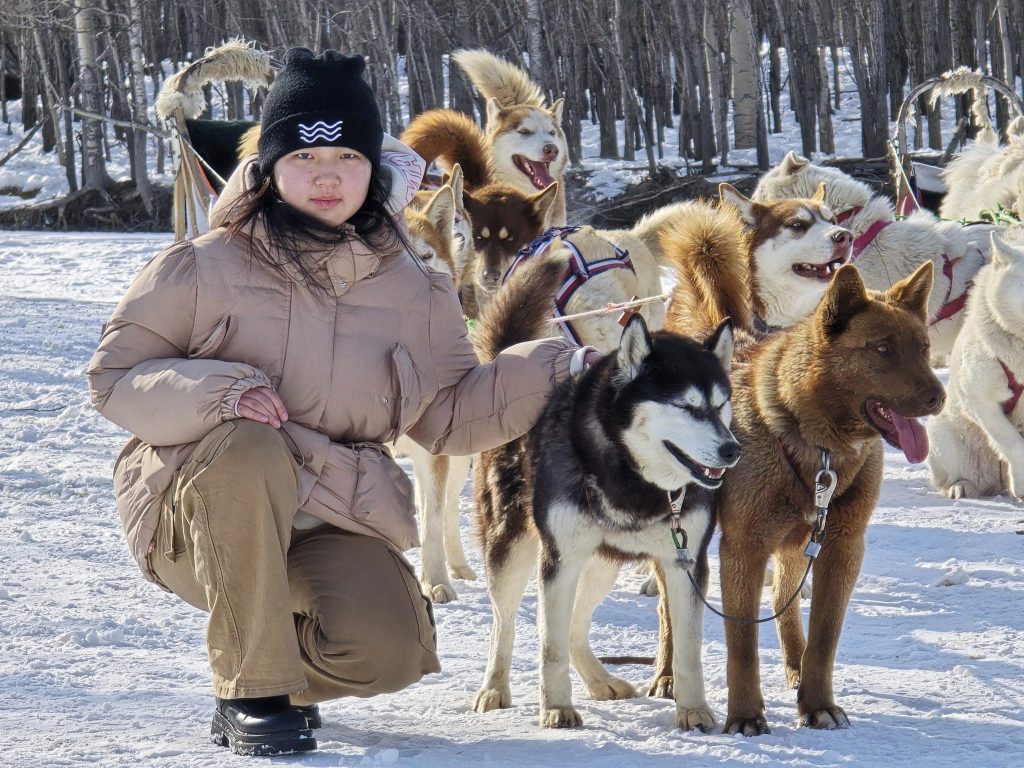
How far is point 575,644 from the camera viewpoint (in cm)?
303

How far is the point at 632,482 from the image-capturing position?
2.62 metres

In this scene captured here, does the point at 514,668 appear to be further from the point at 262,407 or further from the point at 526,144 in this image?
the point at 526,144

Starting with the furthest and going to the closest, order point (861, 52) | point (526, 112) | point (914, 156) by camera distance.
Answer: point (861, 52) < point (914, 156) < point (526, 112)

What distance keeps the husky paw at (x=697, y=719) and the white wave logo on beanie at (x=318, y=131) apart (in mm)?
1417

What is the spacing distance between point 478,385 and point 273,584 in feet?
2.31

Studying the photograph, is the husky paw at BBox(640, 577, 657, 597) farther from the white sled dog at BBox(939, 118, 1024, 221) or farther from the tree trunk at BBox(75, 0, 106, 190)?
the tree trunk at BBox(75, 0, 106, 190)

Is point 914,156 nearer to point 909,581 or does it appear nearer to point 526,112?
point 526,112

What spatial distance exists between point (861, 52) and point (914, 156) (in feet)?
14.6

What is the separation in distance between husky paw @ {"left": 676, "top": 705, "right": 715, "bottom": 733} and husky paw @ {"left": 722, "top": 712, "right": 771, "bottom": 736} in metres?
0.03

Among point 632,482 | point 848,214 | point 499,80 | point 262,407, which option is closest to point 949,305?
point 848,214

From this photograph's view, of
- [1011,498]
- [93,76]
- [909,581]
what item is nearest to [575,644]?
[909,581]

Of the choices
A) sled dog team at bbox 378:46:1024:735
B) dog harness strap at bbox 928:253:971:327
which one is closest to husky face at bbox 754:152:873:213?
dog harness strap at bbox 928:253:971:327

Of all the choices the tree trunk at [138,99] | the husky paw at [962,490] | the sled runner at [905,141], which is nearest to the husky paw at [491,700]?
the husky paw at [962,490]

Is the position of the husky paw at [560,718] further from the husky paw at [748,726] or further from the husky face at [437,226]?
the husky face at [437,226]
